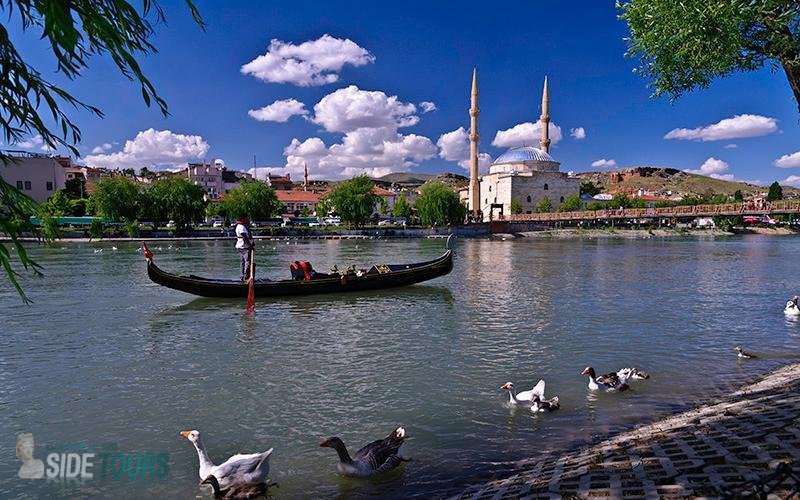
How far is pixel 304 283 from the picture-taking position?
20297 millimetres

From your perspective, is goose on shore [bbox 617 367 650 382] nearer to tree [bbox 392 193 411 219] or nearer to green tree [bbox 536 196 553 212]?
tree [bbox 392 193 411 219]

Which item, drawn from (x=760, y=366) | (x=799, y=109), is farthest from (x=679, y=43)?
(x=760, y=366)

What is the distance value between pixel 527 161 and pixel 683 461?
112340mm

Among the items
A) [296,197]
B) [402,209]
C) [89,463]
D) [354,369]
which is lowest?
[89,463]

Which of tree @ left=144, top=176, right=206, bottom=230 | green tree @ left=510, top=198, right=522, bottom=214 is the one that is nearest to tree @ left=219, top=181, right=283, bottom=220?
tree @ left=144, top=176, right=206, bottom=230

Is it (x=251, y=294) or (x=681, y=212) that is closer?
(x=251, y=294)

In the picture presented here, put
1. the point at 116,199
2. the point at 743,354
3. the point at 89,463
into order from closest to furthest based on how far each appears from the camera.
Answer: the point at 89,463 → the point at 743,354 → the point at 116,199

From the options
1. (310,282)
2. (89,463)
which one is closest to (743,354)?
(89,463)

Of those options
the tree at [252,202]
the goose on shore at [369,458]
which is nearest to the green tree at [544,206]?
the tree at [252,202]

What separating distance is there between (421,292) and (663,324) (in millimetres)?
9477

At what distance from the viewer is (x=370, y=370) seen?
1093 cm

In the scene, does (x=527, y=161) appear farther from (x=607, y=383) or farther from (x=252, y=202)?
(x=607, y=383)

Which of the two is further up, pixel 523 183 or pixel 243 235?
pixel 523 183

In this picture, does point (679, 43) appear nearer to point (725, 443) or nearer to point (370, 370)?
point (725, 443)
